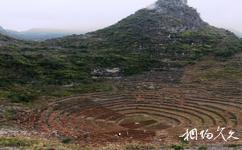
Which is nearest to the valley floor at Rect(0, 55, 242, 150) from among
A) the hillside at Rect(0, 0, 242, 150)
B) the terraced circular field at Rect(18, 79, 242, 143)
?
the terraced circular field at Rect(18, 79, 242, 143)

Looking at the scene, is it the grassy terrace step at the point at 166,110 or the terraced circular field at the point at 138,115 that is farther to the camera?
the grassy terrace step at the point at 166,110

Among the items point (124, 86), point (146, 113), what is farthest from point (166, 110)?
point (124, 86)

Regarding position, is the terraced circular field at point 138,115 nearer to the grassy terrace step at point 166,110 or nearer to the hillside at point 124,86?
the grassy terrace step at point 166,110

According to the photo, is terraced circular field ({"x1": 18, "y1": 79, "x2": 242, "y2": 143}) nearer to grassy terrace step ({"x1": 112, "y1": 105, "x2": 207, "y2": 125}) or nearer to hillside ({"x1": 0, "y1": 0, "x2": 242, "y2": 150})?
grassy terrace step ({"x1": 112, "y1": 105, "x2": 207, "y2": 125})

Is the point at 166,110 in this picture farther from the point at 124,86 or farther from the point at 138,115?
the point at 124,86

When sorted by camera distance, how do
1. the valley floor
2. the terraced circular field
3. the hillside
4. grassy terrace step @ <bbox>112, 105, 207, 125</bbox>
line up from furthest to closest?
grassy terrace step @ <bbox>112, 105, 207, 125</bbox>
the hillside
the terraced circular field
the valley floor

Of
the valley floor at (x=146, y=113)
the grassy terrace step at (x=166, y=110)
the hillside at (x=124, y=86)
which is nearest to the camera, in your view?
the valley floor at (x=146, y=113)

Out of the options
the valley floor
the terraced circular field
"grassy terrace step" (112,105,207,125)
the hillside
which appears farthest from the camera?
"grassy terrace step" (112,105,207,125)

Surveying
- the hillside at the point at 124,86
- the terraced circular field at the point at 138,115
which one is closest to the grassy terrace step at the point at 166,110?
the terraced circular field at the point at 138,115

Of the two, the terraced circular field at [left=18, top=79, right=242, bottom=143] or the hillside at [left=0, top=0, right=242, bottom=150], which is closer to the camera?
the terraced circular field at [left=18, top=79, right=242, bottom=143]

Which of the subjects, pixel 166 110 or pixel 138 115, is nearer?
pixel 138 115

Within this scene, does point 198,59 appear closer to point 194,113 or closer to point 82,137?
point 194,113

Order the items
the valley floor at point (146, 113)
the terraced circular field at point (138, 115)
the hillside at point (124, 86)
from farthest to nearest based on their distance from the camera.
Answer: the hillside at point (124, 86) → the terraced circular field at point (138, 115) → the valley floor at point (146, 113)
